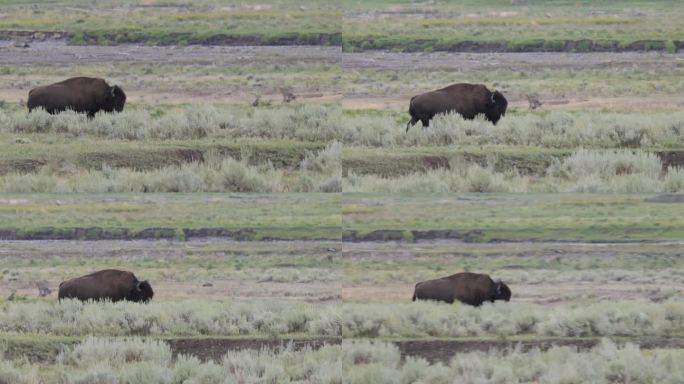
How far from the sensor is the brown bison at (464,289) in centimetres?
1494

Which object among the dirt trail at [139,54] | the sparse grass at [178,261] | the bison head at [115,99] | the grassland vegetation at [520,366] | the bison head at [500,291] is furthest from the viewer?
the dirt trail at [139,54]

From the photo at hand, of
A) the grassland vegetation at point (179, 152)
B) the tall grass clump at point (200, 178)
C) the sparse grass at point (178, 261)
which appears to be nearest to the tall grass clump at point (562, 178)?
the tall grass clump at point (200, 178)

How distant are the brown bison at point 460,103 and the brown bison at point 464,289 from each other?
5.34 ft

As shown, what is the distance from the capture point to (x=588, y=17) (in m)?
15.8

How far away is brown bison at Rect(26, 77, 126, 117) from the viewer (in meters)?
15.4

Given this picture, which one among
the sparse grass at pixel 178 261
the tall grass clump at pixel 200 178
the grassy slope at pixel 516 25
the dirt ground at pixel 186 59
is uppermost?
the grassy slope at pixel 516 25

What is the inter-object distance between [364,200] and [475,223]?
49.8 inches

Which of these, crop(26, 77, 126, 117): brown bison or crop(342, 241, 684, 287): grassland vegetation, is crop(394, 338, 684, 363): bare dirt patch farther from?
crop(26, 77, 126, 117): brown bison

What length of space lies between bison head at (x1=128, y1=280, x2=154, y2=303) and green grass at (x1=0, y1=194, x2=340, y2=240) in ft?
2.00

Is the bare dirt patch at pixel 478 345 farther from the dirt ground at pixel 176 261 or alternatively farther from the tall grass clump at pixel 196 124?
the tall grass clump at pixel 196 124

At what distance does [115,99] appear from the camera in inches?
613

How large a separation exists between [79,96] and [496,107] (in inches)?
173

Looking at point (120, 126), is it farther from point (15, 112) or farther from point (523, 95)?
point (523, 95)

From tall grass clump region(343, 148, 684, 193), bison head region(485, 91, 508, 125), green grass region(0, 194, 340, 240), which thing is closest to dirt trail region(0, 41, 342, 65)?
green grass region(0, 194, 340, 240)
